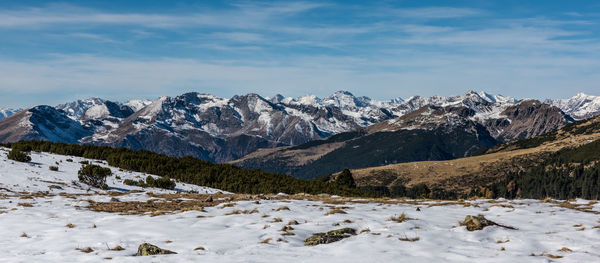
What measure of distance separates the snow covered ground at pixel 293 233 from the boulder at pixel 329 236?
441 millimetres

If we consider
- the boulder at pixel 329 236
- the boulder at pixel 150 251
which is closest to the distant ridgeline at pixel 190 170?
the boulder at pixel 150 251

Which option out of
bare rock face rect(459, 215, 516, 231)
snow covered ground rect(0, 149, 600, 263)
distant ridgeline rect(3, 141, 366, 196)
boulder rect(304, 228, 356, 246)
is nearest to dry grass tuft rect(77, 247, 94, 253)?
snow covered ground rect(0, 149, 600, 263)

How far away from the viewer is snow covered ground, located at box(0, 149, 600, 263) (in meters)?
15.4

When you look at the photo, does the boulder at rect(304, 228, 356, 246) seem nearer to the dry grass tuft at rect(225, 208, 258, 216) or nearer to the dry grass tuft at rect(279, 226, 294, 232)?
the dry grass tuft at rect(279, 226, 294, 232)

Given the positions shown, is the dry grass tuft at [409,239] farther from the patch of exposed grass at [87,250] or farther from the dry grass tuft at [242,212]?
the patch of exposed grass at [87,250]

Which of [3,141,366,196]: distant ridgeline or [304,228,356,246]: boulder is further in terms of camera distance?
[3,141,366,196]: distant ridgeline

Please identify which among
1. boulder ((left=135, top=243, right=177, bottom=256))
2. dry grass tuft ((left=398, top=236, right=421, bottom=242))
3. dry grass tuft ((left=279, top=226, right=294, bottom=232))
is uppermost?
dry grass tuft ((left=398, top=236, right=421, bottom=242))

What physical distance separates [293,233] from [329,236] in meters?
1.85

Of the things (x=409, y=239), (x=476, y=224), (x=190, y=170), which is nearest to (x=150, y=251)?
(x=409, y=239)

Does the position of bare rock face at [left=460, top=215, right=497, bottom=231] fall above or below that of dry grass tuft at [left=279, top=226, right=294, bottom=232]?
above

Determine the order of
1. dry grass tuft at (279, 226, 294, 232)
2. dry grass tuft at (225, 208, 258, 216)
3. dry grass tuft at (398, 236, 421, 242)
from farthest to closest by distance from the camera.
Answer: dry grass tuft at (225, 208, 258, 216) < dry grass tuft at (279, 226, 294, 232) < dry grass tuft at (398, 236, 421, 242)

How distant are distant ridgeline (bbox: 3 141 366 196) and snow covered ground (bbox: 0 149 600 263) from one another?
44.1 m

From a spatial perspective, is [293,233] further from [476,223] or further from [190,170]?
[190,170]

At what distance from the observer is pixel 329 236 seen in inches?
720
